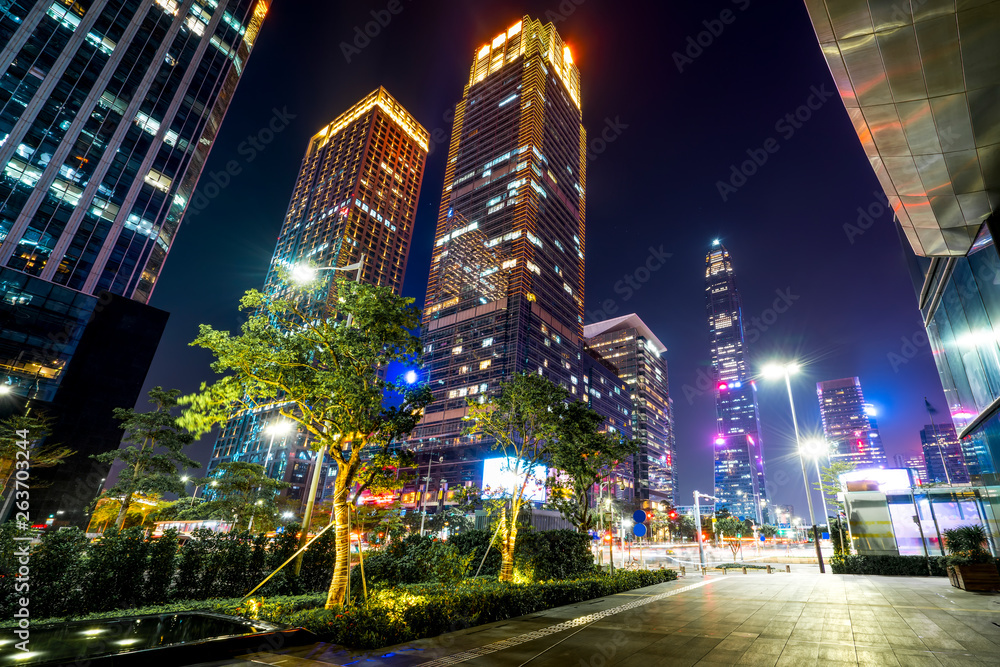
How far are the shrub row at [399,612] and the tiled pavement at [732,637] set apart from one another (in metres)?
0.37

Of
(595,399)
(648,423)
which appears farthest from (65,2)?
(648,423)

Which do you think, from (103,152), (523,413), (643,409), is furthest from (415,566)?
(643,409)

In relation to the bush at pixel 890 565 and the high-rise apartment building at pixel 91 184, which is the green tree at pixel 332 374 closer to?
the bush at pixel 890 565

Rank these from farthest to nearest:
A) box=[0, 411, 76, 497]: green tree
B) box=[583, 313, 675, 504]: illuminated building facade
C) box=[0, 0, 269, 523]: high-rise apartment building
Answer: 1. box=[583, 313, 675, 504]: illuminated building facade
2. box=[0, 0, 269, 523]: high-rise apartment building
3. box=[0, 411, 76, 497]: green tree

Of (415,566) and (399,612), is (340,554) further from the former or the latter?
(415,566)

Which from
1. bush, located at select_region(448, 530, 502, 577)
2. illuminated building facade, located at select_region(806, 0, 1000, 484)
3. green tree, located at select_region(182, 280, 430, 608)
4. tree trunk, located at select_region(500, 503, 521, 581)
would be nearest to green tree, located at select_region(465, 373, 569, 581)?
bush, located at select_region(448, 530, 502, 577)

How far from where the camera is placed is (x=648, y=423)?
602ft

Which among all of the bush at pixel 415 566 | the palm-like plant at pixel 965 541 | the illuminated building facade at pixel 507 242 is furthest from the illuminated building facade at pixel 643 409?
the bush at pixel 415 566

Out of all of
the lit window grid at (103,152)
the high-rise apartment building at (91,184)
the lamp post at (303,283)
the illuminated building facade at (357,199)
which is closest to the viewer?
the lamp post at (303,283)

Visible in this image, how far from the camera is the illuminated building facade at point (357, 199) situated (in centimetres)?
14188

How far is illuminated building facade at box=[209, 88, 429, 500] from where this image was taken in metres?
142

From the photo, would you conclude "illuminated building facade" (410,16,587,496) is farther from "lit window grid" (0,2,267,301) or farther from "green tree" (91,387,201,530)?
"green tree" (91,387,201,530)

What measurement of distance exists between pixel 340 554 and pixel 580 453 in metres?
14.5

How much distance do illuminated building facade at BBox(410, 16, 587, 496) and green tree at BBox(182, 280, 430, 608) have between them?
301 feet
